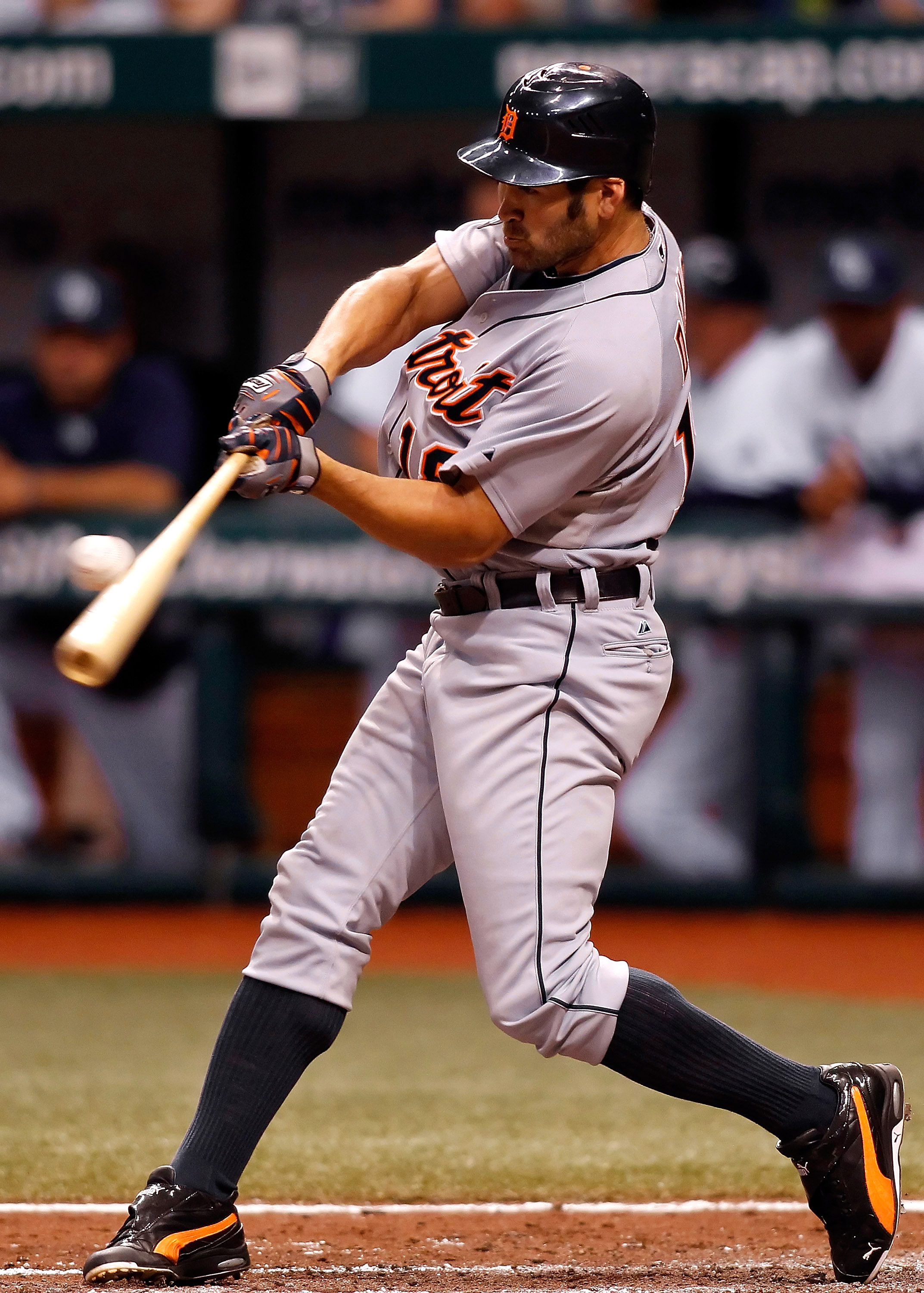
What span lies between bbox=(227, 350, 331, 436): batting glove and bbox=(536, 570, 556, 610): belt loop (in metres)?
0.35

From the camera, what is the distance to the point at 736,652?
18.5 feet

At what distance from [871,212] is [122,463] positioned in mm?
2881

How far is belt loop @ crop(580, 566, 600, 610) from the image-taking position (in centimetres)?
252

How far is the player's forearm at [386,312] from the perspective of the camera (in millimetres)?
2605

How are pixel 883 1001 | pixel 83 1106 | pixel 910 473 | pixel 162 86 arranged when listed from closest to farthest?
pixel 83 1106 < pixel 883 1001 < pixel 910 473 < pixel 162 86

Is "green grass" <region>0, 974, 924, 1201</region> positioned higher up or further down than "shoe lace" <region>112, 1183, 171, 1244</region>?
further down

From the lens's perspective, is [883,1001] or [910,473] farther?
[910,473]

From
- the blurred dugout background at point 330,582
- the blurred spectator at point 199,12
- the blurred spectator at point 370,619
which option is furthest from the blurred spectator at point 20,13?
the blurred spectator at point 370,619

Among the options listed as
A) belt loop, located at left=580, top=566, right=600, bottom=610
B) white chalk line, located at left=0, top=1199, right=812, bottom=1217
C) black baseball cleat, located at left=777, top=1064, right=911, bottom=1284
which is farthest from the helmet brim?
white chalk line, located at left=0, top=1199, right=812, bottom=1217

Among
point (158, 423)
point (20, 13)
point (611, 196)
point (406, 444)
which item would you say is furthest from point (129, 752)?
point (611, 196)

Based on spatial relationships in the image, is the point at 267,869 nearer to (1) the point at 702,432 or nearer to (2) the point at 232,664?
(2) the point at 232,664

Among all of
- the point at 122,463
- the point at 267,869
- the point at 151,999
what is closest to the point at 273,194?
the point at 122,463

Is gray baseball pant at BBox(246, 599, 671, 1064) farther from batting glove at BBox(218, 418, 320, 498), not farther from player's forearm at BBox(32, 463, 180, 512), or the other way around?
player's forearm at BBox(32, 463, 180, 512)

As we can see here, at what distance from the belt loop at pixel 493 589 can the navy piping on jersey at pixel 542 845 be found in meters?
0.10
